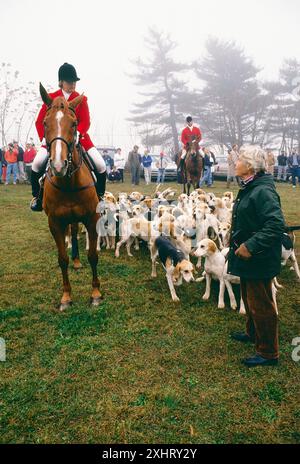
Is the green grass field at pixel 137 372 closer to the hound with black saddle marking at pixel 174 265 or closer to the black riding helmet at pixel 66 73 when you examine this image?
the hound with black saddle marking at pixel 174 265

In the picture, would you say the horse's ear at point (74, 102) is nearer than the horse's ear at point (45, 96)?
No

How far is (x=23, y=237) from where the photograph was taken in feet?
30.5

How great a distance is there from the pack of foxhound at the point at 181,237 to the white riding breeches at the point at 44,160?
0.62 metres

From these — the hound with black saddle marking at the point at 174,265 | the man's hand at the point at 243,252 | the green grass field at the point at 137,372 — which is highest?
the man's hand at the point at 243,252

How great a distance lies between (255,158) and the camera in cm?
351

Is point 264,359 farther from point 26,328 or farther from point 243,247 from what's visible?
point 26,328

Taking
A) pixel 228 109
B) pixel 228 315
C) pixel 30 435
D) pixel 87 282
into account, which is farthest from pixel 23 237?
pixel 228 109

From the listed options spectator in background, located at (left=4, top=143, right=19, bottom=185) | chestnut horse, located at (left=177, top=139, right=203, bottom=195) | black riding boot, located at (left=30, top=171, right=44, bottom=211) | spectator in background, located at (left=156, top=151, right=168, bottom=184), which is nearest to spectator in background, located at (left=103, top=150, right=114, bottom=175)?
spectator in background, located at (left=156, top=151, right=168, bottom=184)

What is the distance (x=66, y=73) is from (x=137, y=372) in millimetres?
4131

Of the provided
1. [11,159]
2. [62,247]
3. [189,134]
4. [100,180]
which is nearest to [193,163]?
[189,134]

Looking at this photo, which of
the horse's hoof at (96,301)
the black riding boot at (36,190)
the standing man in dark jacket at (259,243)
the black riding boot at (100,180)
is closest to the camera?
the standing man in dark jacket at (259,243)

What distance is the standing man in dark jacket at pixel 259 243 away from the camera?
334 cm

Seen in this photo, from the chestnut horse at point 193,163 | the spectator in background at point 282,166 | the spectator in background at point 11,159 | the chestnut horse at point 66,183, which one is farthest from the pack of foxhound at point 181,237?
the spectator in background at point 282,166

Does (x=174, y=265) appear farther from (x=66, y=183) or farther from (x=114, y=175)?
(x=114, y=175)
